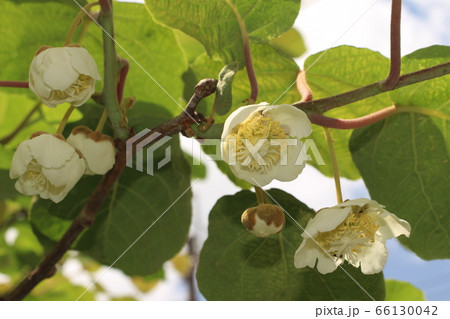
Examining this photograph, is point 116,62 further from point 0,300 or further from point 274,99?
point 0,300

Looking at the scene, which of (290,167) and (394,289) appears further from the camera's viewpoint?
(394,289)

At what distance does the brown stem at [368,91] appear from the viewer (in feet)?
1.93

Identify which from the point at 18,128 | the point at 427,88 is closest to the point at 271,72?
the point at 427,88

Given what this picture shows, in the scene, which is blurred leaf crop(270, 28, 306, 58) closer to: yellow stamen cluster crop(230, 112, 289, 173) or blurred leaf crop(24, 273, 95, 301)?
yellow stamen cluster crop(230, 112, 289, 173)

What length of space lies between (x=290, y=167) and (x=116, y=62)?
0.83ft

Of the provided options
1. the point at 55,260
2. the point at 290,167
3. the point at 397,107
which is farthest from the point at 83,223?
the point at 397,107

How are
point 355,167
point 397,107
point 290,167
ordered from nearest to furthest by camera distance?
point 290,167 < point 397,107 < point 355,167

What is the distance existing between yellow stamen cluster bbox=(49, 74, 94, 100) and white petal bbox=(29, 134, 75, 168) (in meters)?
0.04

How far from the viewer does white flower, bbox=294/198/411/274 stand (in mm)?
601

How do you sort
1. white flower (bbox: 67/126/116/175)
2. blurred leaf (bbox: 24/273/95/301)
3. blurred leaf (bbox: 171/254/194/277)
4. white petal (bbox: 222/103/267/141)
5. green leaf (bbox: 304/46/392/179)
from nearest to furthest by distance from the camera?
white petal (bbox: 222/103/267/141)
white flower (bbox: 67/126/116/175)
green leaf (bbox: 304/46/392/179)
blurred leaf (bbox: 171/254/194/277)
blurred leaf (bbox: 24/273/95/301)

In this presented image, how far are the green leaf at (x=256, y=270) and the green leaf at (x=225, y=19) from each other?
0.20 m

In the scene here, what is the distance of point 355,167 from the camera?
0.85 metres

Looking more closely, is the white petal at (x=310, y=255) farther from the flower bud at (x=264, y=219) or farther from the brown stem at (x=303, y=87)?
the brown stem at (x=303, y=87)

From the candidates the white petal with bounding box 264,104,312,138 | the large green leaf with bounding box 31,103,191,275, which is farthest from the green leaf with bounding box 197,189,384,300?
the white petal with bounding box 264,104,312,138
